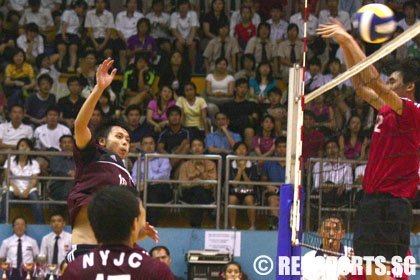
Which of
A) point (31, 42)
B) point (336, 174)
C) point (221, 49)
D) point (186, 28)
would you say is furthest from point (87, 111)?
point (186, 28)

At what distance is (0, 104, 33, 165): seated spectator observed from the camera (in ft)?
47.0

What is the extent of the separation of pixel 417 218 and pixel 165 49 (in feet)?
19.1

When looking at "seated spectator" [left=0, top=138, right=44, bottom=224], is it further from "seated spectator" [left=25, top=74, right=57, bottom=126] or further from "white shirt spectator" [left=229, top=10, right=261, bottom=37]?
"white shirt spectator" [left=229, top=10, right=261, bottom=37]

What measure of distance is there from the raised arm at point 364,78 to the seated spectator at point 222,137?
6.92 m

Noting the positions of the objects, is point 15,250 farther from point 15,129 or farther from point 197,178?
point 197,178

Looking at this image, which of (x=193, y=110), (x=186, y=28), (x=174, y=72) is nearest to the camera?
(x=193, y=110)

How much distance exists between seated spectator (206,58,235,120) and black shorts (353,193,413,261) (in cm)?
856

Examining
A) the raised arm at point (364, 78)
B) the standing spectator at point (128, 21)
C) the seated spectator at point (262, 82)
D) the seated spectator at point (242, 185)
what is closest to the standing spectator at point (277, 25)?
the seated spectator at point (262, 82)

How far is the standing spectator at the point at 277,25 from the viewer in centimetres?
1684

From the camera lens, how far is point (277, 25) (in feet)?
55.6

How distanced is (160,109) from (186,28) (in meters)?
2.59

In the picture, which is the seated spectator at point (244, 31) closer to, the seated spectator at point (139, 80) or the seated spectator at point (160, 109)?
the seated spectator at point (139, 80)

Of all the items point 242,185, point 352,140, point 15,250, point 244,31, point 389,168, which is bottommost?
point 15,250

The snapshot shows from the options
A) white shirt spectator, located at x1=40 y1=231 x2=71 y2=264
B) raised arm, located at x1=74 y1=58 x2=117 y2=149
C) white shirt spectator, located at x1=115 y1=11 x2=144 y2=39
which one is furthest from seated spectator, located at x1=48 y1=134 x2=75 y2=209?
raised arm, located at x1=74 y1=58 x2=117 y2=149
